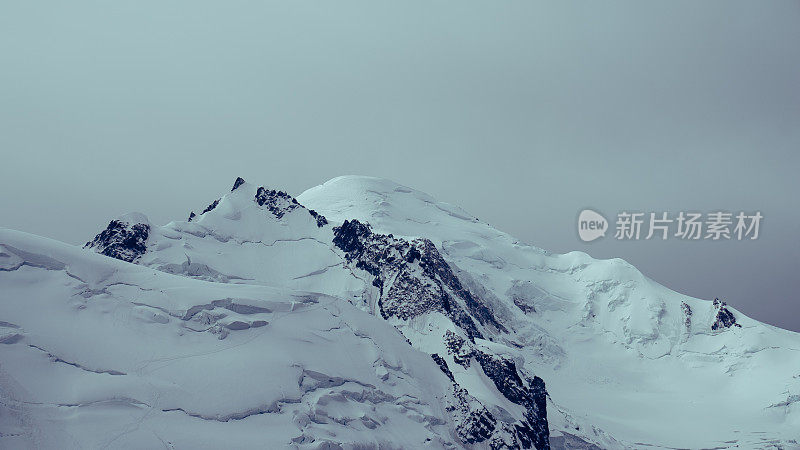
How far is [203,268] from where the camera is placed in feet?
463

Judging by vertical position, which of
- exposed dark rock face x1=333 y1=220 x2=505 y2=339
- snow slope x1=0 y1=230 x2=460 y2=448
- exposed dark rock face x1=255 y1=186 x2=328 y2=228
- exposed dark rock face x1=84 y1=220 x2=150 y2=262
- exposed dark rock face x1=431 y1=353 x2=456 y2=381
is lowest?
snow slope x1=0 y1=230 x2=460 y2=448

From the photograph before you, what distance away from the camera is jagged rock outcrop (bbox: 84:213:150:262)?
139 m

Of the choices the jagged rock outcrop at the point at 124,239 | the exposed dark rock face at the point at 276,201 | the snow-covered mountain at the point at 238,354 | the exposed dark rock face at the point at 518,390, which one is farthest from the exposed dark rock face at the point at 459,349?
the jagged rock outcrop at the point at 124,239

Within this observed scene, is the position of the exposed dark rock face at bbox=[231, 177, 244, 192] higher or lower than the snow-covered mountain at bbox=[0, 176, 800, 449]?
higher

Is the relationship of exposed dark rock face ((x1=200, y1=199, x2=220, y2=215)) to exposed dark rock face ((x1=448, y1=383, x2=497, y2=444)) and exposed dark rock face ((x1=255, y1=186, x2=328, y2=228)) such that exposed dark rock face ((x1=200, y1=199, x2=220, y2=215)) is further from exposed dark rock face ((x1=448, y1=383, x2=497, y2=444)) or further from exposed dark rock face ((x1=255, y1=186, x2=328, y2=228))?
exposed dark rock face ((x1=448, y1=383, x2=497, y2=444))

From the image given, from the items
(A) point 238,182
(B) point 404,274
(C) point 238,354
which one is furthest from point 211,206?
(C) point 238,354

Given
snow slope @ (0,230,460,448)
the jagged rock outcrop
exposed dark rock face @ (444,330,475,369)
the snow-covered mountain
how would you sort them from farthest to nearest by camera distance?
the jagged rock outcrop, exposed dark rock face @ (444,330,475,369), the snow-covered mountain, snow slope @ (0,230,460,448)

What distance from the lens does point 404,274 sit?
15188 centimetres

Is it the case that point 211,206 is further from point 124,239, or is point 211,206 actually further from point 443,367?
point 443,367

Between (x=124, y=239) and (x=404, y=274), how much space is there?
5982 cm

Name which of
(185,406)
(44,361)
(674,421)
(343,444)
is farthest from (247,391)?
(674,421)

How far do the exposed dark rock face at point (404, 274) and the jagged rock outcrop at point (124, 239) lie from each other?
44.7 meters

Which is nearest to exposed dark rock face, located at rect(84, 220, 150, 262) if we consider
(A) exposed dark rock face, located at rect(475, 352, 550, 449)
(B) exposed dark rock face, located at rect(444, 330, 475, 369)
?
(B) exposed dark rock face, located at rect(444, 330, 475, 369)

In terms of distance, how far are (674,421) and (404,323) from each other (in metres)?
88.9
